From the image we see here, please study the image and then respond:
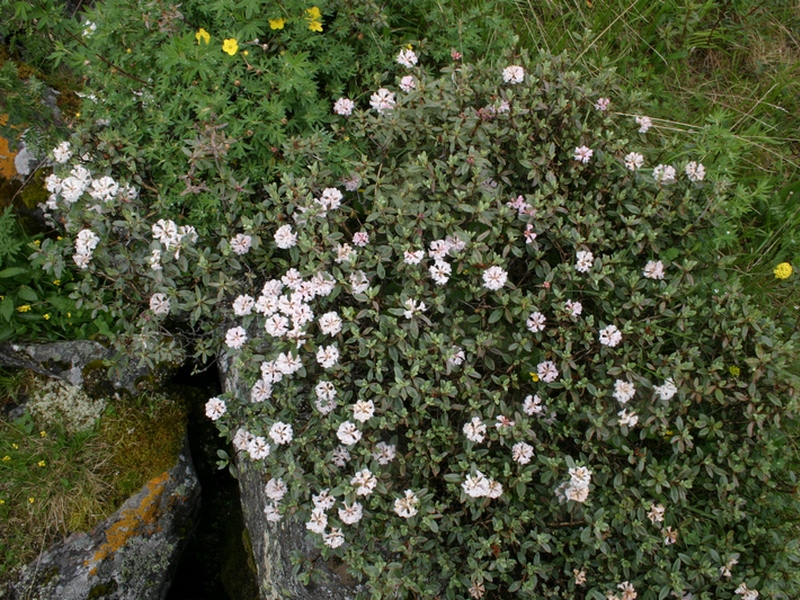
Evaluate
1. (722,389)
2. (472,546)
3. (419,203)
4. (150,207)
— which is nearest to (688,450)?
(722,389)

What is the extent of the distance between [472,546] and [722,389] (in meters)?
1.26

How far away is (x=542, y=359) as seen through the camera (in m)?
2.59

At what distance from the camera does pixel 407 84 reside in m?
2.85

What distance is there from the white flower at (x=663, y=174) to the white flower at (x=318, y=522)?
2027 mm

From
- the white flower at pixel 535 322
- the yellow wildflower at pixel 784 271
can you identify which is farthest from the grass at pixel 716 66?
the white flower at pixel 535 322

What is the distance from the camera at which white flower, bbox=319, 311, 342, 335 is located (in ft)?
7.93

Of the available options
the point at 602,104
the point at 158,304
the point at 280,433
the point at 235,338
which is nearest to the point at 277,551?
the point at 280,433

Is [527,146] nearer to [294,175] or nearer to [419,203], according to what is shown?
[419,203]

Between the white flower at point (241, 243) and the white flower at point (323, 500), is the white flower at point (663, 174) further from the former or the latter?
the white flower at point (323, 500)

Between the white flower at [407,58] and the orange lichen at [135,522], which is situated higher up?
the white flower at [407,58]

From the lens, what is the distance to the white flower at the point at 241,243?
2643 mm

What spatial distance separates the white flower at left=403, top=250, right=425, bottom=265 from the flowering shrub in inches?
1.2

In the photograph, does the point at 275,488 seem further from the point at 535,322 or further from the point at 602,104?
the point at 602,104

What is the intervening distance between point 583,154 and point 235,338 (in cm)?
175
